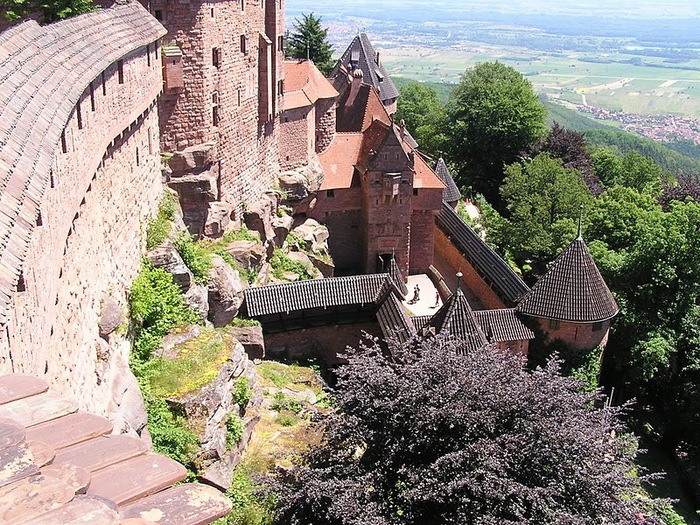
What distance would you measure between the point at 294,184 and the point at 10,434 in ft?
77.4

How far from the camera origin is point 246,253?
22.5m

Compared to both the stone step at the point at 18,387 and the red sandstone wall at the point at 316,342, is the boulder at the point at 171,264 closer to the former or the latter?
the red sandstone wall at the point at 316,342

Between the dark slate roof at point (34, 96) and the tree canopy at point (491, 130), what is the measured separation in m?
34.9

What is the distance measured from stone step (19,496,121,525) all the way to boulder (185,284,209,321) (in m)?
13.0

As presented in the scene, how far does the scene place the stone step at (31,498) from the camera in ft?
10.6

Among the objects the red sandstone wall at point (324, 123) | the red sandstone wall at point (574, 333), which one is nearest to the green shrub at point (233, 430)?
the red sandstone wall at point (574, 333)

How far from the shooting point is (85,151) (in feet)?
36.7

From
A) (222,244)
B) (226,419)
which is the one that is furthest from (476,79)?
(226,419)

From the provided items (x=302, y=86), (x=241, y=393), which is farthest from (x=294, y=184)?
(x=241, y=393)

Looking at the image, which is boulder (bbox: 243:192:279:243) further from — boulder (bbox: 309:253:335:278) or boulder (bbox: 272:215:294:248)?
boulder (bbox: 309:253:335:278)

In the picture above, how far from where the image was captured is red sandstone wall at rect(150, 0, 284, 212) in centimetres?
1917

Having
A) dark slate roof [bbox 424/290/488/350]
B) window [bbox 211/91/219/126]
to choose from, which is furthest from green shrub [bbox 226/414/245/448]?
window [bbox 211/91/219/126]

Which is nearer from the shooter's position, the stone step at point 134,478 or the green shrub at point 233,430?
the stone step at point 134,478

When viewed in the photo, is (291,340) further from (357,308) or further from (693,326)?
(693,326)
